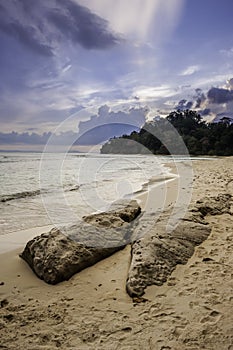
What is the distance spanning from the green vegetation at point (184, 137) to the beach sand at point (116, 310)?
195 feet

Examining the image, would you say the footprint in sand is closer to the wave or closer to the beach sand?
the beach sand

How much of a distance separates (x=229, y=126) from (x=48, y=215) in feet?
260

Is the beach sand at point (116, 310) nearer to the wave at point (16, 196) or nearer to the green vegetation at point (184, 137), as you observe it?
the wave at point (16, 196)

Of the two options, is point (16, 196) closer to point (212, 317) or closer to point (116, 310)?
point (116, 310)

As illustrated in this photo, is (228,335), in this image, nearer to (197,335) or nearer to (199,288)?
(197,335)

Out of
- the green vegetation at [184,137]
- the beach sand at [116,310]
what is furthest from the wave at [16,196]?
the green vegetation at [184,137]

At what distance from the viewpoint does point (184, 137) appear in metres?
86.3

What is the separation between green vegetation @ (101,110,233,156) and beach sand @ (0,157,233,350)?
195 feet

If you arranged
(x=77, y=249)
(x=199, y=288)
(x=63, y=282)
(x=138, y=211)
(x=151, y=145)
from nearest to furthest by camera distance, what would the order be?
(x=199, y=288)
(x=63, y=282)
(x=77, y=249)
(x=138, y=211)
(x=151, y=145)

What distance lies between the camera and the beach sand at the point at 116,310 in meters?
Result: 2.24

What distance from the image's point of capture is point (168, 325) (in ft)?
7.85

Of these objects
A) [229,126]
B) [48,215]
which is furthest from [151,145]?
[48,215]

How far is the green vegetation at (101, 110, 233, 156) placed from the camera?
2842 inches

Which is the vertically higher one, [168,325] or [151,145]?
[151,145]
